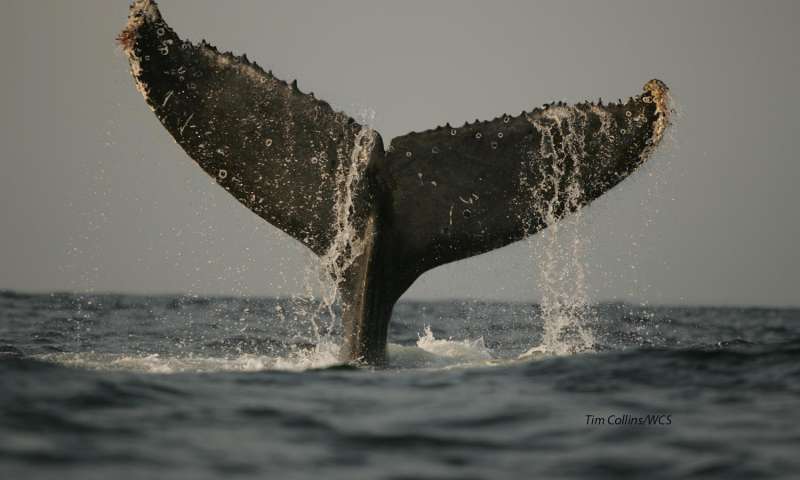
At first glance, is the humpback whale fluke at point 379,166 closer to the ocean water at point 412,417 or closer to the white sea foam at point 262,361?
the white sea foam at point 262,361

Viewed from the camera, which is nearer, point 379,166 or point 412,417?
point 412,417

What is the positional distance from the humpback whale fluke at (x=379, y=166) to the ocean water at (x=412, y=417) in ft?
3.03

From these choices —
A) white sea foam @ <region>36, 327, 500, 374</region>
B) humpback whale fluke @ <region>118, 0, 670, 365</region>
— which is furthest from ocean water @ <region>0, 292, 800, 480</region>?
humpback whale fluke @ <region>118, 0, 670, 365</region>

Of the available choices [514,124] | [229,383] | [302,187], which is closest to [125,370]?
[229,383]

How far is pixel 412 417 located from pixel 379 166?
2.44 m

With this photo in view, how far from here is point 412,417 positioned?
20.0ft

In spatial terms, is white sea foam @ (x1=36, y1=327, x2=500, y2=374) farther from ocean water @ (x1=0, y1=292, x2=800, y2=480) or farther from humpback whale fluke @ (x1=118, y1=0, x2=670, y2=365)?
humpback whale fluke @ (x1=118, y1=0, x2=670, y2=365)

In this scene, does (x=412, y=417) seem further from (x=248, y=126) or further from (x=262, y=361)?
(x=262, y=361)

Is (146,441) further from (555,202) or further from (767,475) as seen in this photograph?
(555,202)

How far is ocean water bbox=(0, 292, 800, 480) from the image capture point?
4.96 meters

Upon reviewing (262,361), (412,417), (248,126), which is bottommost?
(412,417)

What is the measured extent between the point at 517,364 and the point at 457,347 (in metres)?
2.44

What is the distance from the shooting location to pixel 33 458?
4.81 meters

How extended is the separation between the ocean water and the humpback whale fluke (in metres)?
0.92
